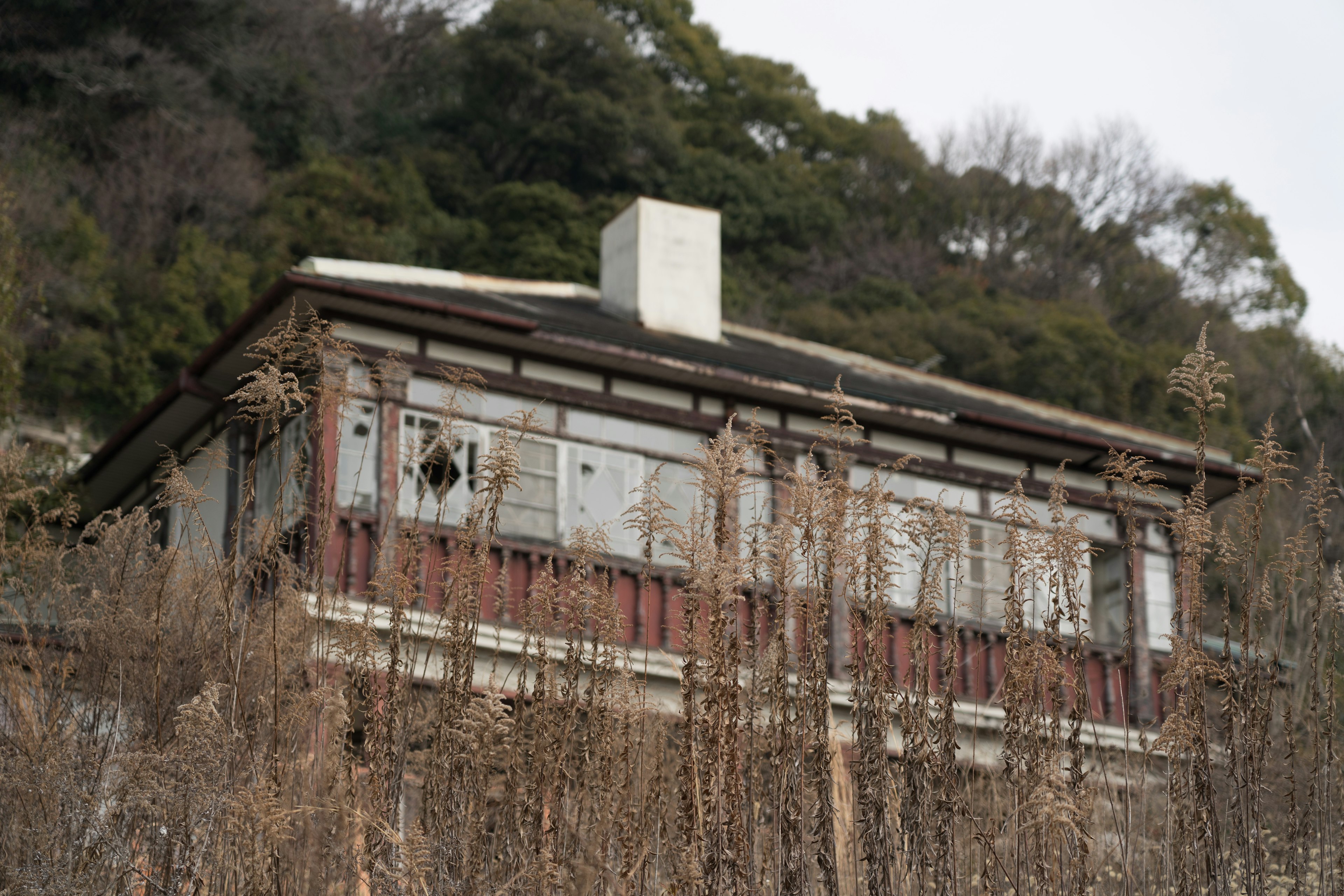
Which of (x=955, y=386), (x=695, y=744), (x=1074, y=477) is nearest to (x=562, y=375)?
(x=1074, y=477)

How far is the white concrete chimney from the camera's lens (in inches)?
578

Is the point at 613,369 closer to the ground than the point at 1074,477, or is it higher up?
higher up

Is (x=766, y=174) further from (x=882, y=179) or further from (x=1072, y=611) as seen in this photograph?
(x=1072, y=611)

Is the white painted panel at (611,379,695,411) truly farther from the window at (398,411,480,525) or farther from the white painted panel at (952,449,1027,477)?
the white painted panel at (952,449,1027,477)

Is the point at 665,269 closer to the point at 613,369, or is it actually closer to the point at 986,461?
the point at 613,369

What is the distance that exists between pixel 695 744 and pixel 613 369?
8.69 meters

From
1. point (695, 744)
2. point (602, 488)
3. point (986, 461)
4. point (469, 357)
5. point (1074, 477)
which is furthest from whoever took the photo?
point (1074, 477)

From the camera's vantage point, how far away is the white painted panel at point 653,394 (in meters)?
12.2

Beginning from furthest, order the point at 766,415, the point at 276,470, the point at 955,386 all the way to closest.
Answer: the point at 955,386
the point at 766,415
the point at 276,470

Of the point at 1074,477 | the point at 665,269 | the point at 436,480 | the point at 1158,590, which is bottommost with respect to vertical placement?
the point at 1158,590

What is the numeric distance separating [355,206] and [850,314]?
1088 cm

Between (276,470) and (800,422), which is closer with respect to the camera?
(276,470)

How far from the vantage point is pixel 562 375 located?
1191cm

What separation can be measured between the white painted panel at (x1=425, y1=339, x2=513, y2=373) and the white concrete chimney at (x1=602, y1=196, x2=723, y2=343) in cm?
311
